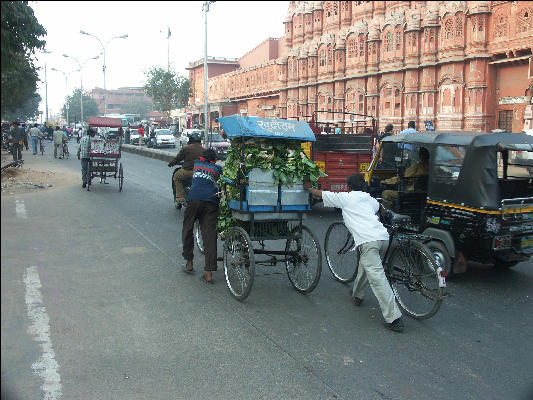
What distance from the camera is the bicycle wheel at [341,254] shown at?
6.76 m

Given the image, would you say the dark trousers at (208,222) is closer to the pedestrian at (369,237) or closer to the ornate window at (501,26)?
the pedestrian at (369,237)

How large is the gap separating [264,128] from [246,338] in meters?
2.59

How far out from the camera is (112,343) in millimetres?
4570

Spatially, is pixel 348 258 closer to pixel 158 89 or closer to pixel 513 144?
pixel 513 144

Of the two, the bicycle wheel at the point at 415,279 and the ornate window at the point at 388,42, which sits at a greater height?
the ornate window at the point at 388,42

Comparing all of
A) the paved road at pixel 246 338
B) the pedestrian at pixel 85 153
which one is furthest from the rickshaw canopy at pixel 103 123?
the paved road at pixel 246 338

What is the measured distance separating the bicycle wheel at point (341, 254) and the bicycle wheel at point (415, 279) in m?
0.75

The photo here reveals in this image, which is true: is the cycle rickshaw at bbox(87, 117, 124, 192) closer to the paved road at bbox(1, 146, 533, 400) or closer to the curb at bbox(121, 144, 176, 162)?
the paved road at bbox(1, 146, 533, 400)

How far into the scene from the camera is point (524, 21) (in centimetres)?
2992

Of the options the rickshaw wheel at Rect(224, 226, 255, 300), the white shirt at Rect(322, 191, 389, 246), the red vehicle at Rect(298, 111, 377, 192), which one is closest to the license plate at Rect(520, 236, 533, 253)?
the white shirt at Rect(322, 191, 389, 246)

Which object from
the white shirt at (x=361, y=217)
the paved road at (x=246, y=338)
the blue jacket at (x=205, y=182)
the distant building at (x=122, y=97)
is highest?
the distant building at (x=122, y=97)

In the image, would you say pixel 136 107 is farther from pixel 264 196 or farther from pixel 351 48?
pixel 264 196

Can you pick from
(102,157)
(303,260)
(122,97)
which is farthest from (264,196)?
(122,97)

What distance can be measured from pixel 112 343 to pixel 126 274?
2.35 m
